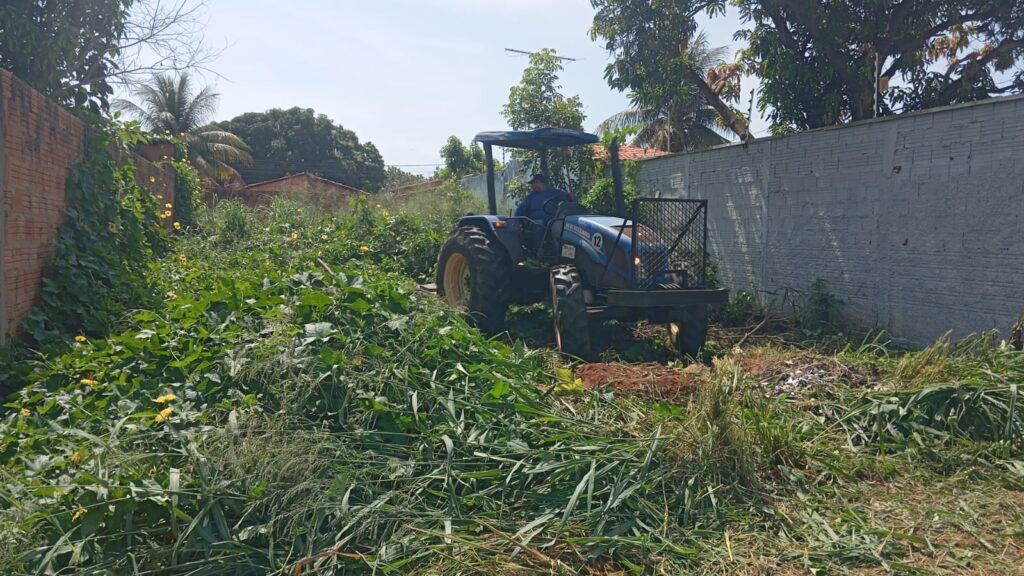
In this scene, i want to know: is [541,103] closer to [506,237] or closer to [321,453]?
[506,237]

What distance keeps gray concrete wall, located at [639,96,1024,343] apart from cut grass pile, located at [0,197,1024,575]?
6.89ft

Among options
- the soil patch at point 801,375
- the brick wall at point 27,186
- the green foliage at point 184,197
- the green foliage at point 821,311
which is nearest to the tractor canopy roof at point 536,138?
the soil patch at point 801,375

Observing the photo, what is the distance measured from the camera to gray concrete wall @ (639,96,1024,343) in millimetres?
6812

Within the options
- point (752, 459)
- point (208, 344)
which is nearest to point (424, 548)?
point (752, 459)

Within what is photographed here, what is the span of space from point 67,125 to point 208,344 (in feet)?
10.5

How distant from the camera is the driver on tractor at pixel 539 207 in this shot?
25.8ft

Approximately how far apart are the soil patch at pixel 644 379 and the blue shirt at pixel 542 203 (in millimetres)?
2398

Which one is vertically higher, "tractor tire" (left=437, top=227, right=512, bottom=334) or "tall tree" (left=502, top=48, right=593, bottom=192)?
"tall tree" (left=502, top=48, right=593, bottom=192)

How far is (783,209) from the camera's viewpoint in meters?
9.53

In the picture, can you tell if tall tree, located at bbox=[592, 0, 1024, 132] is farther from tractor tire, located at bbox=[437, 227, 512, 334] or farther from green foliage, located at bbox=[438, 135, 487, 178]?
green foliage, located at bbox=[438, 135, 487, 178]

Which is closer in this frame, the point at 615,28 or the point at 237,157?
the point at 615,28

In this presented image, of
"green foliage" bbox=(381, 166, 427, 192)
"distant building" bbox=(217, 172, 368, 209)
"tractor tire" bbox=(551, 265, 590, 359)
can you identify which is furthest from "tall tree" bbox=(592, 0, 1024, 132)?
"green foliage" bbox=(381, 166, 427, 192)

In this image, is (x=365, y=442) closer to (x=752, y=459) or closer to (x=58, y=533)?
(x=58, y=533)

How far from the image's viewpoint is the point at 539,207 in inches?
314
